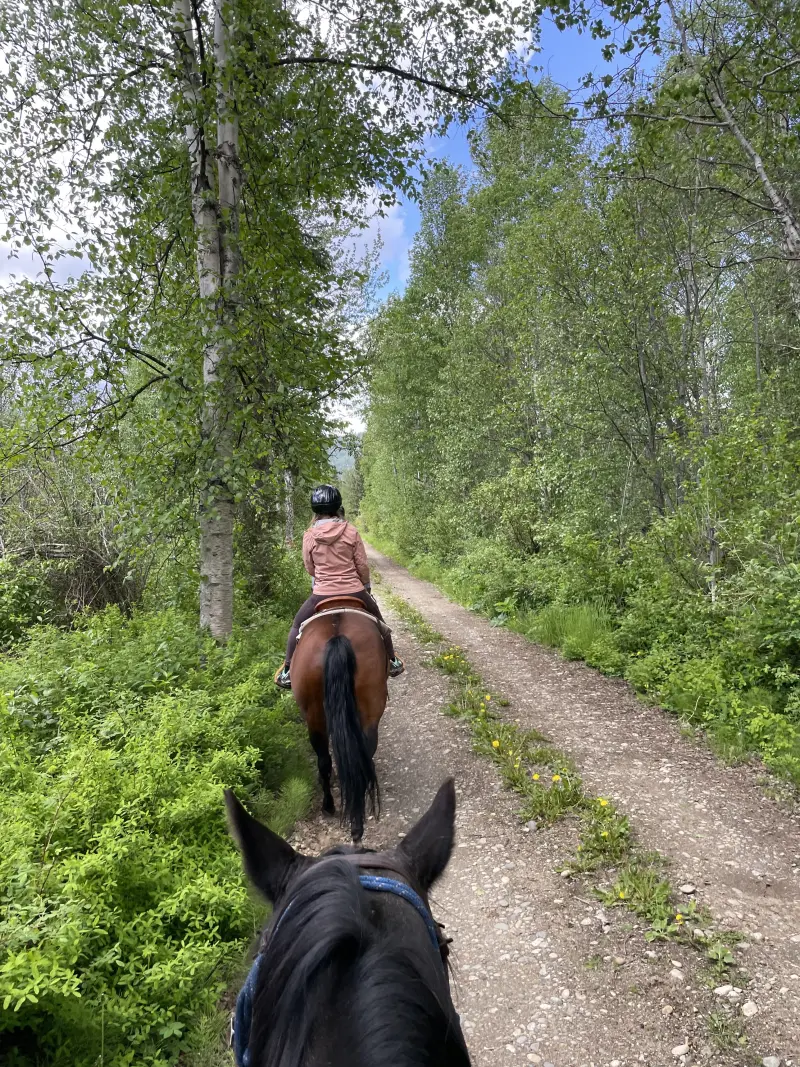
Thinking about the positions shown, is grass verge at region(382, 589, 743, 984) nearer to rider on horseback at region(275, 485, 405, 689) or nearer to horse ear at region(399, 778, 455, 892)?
rider on horseback at region(275, 485, 405, 689)

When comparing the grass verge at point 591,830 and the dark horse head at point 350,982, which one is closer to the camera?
the dark horse head at point 350,982

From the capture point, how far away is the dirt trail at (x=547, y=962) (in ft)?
7.91

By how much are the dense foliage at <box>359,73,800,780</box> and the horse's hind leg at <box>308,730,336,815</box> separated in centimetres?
357

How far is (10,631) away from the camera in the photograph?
24.2 feet

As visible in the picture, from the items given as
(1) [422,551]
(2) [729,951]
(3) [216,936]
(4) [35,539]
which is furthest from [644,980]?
(1) [422,551]

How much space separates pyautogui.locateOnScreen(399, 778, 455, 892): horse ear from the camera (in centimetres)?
157

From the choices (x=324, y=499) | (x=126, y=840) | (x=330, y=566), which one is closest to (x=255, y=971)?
(x=126, y=840)

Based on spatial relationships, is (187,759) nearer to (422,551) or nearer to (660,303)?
(660,303)

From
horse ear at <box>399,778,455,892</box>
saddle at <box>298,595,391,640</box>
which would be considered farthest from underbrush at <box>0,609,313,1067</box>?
horse ear at <box>399,778,455,892</box>

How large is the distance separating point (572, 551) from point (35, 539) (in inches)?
344

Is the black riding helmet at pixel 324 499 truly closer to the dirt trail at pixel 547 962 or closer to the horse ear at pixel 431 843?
the dirt trail at pixel 547 962

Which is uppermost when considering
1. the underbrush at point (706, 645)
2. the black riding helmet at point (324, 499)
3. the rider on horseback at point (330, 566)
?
the black riding helmet at point (324, 499)

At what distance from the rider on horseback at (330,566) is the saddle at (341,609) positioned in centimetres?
3

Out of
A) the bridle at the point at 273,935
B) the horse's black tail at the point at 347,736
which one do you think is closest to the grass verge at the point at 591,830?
the horse's black tail at the point at 347,736
